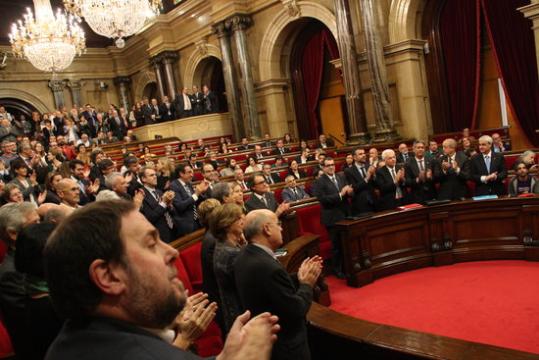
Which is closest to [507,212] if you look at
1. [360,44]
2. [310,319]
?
[310,319]

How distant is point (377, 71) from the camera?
366 inches

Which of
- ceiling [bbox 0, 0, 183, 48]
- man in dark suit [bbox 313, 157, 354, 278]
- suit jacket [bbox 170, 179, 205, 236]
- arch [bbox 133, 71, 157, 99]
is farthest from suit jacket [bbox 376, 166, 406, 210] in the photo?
arch [bbox 133, 71, 157, 99]

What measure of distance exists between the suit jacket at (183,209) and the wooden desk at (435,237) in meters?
1.54

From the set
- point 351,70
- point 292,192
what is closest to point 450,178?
point 292,192

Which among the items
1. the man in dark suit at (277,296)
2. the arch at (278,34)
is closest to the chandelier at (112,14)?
the arch at (278,34)

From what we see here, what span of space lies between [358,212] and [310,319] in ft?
11.3

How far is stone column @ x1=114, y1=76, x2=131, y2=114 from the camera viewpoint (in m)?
19.8

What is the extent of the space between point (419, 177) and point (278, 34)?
27.4ft

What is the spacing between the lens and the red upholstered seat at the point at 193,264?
341 centimetres

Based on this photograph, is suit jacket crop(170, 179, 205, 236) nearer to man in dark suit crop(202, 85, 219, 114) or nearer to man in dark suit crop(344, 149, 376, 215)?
man in dark suit crop(344, 149, 376, 215)

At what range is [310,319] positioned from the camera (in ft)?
6.81

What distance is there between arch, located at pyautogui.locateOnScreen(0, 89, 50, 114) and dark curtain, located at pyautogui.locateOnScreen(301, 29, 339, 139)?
1094 cm

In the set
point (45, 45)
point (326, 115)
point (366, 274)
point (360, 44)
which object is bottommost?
point (366, 274)

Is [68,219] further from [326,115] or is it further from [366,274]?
[326,115]
